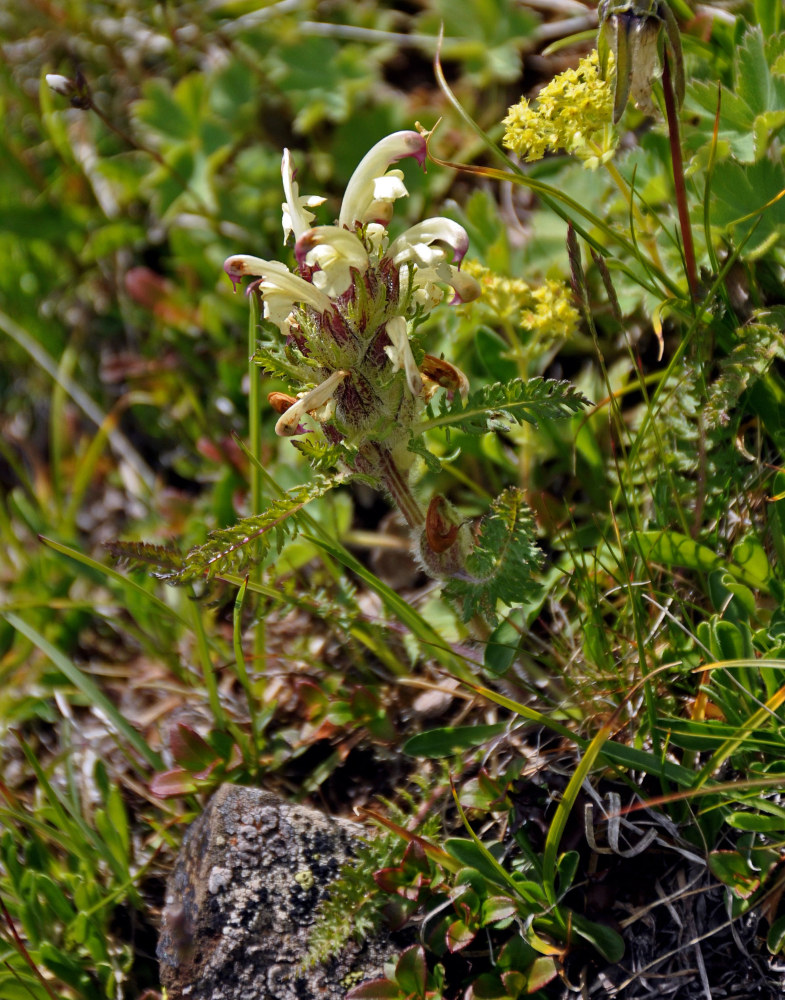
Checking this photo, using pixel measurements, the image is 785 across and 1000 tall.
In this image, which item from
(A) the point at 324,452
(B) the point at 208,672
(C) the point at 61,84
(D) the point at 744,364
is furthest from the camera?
(C) the point at 61,84

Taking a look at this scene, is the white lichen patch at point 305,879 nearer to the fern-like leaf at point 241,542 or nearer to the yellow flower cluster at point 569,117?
the fern-like leaf at point 241,542

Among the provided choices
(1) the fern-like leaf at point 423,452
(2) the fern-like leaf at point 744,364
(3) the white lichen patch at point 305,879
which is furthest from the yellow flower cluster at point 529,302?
(3) the white lichen patch at point 305,879

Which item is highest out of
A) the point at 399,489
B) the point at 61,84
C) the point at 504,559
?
the point at 61,84

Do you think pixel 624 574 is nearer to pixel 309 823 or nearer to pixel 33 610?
pixel 309 823

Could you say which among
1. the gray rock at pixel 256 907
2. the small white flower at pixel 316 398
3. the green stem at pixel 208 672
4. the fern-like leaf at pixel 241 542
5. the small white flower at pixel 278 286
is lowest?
the gray rock at pixel 256 907

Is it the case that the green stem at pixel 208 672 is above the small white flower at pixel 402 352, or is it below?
below

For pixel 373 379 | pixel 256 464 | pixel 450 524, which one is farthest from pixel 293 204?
pixel 450 524

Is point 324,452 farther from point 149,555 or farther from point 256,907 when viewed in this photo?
point 256,907
